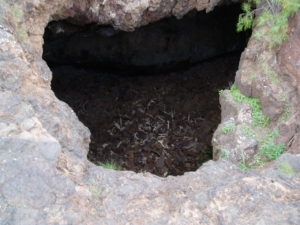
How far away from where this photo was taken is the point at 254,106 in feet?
13.2

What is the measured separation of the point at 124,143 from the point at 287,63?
3.17m

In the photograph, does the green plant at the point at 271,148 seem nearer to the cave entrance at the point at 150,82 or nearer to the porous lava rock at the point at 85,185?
the porous lava rock at the point at 85,185

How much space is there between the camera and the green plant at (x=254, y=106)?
3857 mm

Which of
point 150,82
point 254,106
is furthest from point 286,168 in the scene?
point 150,82

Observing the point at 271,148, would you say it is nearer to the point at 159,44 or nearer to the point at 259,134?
the point at 259,134

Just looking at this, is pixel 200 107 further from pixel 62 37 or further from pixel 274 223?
pixel 274 223

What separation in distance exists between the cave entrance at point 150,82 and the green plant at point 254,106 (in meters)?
1.84

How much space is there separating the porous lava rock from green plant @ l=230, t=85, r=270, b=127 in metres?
0.90

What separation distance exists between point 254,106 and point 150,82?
11.8ft

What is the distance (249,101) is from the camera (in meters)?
4.07

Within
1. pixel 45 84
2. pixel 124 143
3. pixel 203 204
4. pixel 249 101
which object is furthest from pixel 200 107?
pixel 203 204

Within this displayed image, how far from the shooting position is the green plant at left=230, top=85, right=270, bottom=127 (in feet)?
12.7

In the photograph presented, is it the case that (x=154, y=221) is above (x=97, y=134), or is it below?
above

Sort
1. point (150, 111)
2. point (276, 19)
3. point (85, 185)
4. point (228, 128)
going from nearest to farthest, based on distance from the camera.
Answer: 1. point (85, 185)
2. point (228, 128)
3. point (276, 19)
4. point (150, 111)
